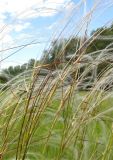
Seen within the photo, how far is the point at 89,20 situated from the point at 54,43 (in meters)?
0.17

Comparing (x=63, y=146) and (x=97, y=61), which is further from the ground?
(x=97, y=61)

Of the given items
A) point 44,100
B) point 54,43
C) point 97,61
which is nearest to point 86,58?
point 97,61

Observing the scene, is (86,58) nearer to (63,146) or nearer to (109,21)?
(109,21)

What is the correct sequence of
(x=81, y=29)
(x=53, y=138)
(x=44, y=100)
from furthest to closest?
(x=53, y=138) < (x=81, y=29) < (x=44, y=100)

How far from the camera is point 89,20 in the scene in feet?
4.69

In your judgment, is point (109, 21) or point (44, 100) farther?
point (109, 21)

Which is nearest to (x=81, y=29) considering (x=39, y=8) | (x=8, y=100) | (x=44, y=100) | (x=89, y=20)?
(x=89, y=20)

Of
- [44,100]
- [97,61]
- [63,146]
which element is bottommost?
[63,146]

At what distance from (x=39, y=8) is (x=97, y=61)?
27 cm

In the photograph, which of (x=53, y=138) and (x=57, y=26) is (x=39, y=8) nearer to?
(x=57, y=26)

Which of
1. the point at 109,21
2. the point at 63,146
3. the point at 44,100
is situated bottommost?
the point at 63,146

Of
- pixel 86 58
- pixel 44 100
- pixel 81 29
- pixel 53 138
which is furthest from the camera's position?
pixel 53 138

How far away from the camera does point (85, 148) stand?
63.3 inches

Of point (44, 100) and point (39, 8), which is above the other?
point (39, 8)
